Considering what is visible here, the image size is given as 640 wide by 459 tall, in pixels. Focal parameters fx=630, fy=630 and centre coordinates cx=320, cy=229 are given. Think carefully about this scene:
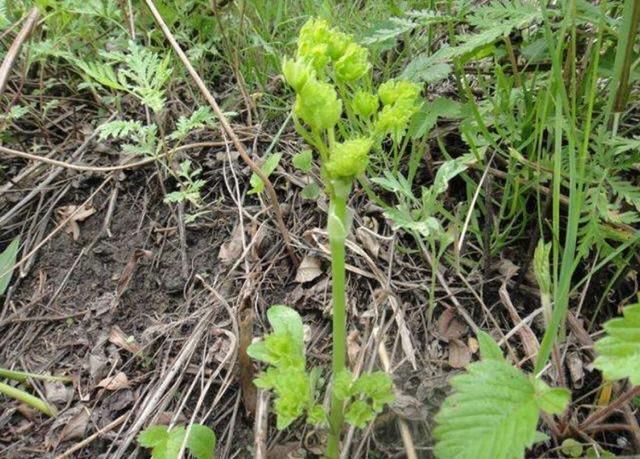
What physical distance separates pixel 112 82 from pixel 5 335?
72 cm

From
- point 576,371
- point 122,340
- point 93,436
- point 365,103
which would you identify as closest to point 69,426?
point 93,436

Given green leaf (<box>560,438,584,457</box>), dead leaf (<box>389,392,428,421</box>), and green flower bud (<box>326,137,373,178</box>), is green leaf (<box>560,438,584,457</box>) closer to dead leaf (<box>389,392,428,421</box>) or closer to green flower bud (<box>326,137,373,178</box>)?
dead leaf (<box>389,392,428,421</box>)

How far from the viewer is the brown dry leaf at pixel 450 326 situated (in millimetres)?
1409

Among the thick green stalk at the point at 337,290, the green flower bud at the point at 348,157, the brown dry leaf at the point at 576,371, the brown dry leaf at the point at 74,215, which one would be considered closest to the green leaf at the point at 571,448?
the brown dry leaf at the point at 576,371

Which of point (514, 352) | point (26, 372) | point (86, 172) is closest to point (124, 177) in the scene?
point (86, 172)

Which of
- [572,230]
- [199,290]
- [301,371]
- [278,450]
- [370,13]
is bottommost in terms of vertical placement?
[278,450]

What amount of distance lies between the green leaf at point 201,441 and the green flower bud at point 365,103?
69 centimetres

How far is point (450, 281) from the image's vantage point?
1.49 m

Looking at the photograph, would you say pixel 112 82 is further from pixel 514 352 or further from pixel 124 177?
pixel 514 352

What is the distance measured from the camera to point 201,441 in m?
1.23

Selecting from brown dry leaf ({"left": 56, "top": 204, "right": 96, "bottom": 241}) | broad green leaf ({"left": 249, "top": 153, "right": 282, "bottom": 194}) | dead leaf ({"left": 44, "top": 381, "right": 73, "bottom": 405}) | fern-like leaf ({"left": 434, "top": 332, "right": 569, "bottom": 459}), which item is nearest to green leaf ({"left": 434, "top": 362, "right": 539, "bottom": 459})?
fern-like leaf ({"left": 434, "top": 332, "right": 569, "bottom": 459})

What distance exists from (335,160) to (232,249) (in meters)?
0.79

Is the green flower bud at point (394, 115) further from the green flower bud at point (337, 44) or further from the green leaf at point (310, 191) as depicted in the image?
the green leaf at point (310, 191)

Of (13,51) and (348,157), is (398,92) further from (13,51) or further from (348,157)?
(13,51)
